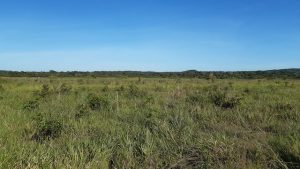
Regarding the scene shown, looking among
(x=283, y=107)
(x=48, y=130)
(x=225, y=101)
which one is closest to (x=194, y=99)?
(x=225, y=101)

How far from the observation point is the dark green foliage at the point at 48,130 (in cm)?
903

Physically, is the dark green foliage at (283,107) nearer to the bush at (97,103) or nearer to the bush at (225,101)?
the bush at (225,101)

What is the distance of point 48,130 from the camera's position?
9164 millimetres

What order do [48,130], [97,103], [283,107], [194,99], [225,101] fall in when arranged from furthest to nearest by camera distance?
[194,99] < [225,101] < [97,103] < [283,107] < [48,130]

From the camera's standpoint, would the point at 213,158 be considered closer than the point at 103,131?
Yes

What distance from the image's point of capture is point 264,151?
6.72m

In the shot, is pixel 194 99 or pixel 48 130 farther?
pixel 194 99

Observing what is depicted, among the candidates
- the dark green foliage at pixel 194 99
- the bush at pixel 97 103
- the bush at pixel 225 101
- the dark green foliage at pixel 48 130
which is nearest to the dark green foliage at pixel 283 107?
the bush at pixel 225 101

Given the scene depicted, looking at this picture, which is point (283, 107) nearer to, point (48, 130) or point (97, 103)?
point (97, 103)

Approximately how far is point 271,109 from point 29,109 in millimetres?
7070

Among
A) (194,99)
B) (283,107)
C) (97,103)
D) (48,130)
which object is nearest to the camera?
(48,130)

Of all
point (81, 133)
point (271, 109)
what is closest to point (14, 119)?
point (81, 133)

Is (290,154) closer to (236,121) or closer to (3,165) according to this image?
(3,165)

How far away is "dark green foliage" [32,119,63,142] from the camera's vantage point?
9.03m
